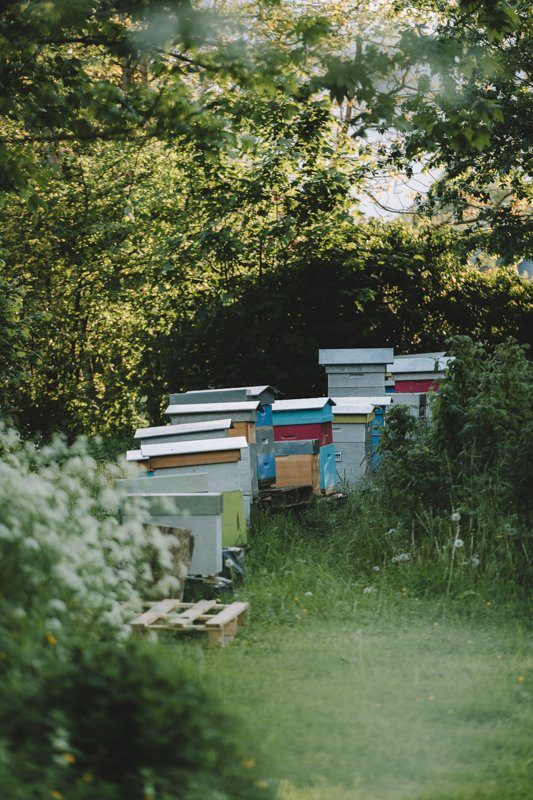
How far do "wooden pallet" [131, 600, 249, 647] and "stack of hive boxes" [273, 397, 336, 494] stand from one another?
2.80 m

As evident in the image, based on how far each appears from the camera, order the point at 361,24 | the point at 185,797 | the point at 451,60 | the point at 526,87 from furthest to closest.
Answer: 1. the point at 361,24
2. the point at 526,87
3. the point at 451,60
4. the point at 185,797

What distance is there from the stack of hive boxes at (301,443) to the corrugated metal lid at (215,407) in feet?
1.65

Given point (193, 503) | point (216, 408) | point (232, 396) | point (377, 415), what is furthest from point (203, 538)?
point (377, 415)

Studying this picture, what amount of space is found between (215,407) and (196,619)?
2.59m

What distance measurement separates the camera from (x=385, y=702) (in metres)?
4.07

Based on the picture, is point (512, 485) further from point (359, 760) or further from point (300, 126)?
point (300, 126)

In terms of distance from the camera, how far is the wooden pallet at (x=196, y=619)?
189 inches

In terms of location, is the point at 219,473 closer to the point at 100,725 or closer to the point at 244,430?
the point at 244,430

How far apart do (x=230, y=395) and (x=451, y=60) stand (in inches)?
132

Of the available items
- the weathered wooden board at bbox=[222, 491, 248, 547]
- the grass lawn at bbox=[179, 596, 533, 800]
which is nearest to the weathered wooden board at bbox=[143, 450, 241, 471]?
the weathered wooden board at bbox=[222, 491, 248, 547]

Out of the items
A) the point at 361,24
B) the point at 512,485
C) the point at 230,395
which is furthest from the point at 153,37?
the point at 361,24

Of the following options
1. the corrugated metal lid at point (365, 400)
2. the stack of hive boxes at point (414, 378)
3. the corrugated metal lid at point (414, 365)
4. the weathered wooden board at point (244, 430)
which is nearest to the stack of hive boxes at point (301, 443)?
the weathered wooden board at point (244, 430)

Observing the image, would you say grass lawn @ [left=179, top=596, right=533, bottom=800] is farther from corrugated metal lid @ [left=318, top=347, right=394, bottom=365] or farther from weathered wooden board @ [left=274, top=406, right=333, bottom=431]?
corrugated metal lid @ [left=318, top=347, right=394, bottom=365]

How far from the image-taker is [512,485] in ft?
19.6
